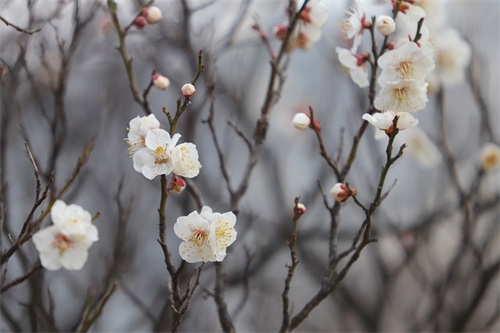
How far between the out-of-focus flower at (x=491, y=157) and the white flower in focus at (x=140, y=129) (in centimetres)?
188

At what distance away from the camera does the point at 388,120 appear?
146 centimetres

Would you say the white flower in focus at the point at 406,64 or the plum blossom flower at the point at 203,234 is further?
the white flower in focus at the point at 406,64

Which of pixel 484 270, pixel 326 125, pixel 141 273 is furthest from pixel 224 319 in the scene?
pixel 141 273

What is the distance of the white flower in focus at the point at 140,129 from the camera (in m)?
1.40

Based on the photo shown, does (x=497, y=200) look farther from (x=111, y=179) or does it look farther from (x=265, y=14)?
(x=111, y=179)

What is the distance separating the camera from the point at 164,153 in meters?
1.33

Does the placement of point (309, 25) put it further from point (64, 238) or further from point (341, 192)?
point (64, 238)

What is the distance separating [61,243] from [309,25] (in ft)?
3.41

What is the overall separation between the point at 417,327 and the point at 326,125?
154cm

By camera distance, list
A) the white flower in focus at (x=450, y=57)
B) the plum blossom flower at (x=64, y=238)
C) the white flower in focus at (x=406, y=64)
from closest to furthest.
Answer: the plum blossom flower at (x=64, y=238)
the white flower in focus at (x=406, y=64)
the white flower in focus at (x=450, y=57)

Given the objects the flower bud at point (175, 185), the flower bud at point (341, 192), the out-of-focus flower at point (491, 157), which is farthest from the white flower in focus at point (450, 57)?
the flower bud at point (175, 185)

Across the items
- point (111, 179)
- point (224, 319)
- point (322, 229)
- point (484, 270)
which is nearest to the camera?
point (224, 319)

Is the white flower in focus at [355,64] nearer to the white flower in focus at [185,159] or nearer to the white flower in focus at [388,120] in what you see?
the white flower in focus at [388,120]

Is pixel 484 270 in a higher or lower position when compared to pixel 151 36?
lower
